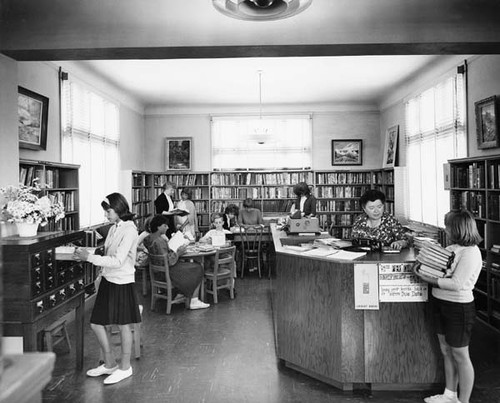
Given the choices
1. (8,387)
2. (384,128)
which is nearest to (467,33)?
(8,387)

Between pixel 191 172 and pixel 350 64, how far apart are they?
4824mm

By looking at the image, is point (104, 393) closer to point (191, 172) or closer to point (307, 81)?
point (307, 81)

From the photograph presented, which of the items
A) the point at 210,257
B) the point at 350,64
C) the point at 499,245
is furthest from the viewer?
the point at 350,64

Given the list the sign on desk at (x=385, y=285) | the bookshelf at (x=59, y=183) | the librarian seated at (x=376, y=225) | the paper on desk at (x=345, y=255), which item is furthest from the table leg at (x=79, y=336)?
the librarian seated at (x=376, y=225)

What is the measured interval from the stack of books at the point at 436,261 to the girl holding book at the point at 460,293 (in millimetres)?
33

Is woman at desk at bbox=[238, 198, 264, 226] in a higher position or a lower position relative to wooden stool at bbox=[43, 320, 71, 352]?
higher

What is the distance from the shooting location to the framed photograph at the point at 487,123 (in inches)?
214

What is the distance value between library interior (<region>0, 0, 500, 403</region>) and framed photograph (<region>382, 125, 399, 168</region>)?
1.29 m

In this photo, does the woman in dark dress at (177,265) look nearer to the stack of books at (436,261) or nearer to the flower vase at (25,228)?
the flower vase at (25,228)

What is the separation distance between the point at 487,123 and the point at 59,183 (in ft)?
19.1

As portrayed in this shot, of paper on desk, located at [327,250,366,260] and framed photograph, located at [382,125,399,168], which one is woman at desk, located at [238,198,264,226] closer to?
framed photograph, located at [382,125,399,168]

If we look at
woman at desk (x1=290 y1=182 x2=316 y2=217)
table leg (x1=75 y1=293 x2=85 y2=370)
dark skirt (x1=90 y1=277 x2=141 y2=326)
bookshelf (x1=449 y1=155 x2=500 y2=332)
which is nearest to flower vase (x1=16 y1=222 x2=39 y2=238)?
dark skirt (x1=90 y1=277 x2=141 y2=326)

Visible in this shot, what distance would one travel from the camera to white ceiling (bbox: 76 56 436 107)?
718cm

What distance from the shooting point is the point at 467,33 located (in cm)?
395
